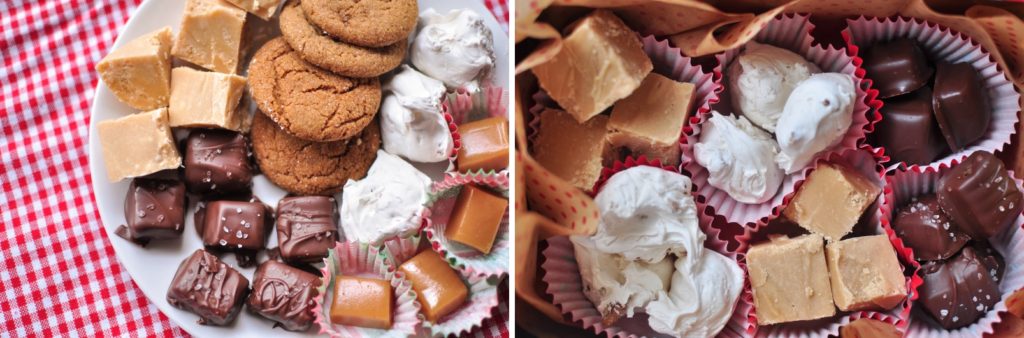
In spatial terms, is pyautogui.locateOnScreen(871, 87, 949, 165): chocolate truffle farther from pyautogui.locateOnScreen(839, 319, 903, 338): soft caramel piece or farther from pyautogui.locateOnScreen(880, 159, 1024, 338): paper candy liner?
pyautogui.locateOnScreen(839, 319, 903, 338): soft caramel piece

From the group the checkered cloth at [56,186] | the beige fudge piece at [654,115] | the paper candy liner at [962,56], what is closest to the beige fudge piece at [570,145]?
the beige fudge piece at [654,115]

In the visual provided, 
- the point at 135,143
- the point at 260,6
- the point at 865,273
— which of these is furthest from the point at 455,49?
the point at 865,273

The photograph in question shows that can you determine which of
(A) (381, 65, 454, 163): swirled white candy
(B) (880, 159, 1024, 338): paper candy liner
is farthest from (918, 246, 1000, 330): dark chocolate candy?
(A) (381, 65, 454, 163): swirled white candy

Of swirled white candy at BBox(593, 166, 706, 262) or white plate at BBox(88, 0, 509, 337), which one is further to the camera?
white plate at BBox(88, 0, 509, 337)

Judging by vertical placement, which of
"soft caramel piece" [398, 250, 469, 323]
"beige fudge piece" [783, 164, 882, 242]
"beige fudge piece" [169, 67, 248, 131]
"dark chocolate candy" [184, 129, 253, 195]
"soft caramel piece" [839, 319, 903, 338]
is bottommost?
"soft caramel piece" [839, 319, 903, 338]

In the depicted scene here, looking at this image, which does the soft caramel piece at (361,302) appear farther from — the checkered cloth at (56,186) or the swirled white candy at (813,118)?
the swirled white candy at (813,118)

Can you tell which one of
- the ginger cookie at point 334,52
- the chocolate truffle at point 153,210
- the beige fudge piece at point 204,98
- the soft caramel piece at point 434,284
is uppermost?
the ginger cookie at point 334,52
